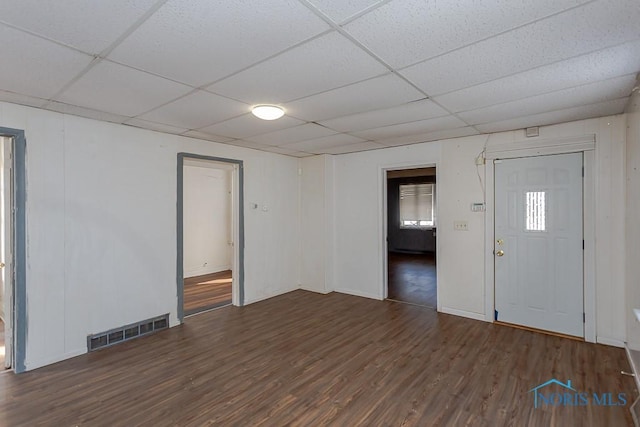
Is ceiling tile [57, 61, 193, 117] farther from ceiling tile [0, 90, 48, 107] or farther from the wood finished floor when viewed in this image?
the wood finished floor

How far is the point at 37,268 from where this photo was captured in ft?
9.68

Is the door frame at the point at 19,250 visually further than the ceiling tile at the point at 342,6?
Yes

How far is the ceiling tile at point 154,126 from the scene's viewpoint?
3441mm

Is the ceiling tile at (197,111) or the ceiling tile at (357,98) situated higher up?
the ceiling tile at (197,111)

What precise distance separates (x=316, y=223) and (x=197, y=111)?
3048 millimetres

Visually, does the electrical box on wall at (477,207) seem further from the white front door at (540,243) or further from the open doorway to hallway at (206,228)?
the open doorway to hallway at (206,228)

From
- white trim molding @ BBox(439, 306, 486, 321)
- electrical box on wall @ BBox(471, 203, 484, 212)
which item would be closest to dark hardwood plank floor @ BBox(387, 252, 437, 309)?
white trim molding @ BBox(439, 306, 486, 321)

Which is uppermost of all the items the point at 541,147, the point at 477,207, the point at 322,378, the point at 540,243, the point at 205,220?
the point at 541,147

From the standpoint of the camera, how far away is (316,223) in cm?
562

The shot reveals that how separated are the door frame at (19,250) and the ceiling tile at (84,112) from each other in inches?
14.4

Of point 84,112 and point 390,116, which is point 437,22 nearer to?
point 390,116

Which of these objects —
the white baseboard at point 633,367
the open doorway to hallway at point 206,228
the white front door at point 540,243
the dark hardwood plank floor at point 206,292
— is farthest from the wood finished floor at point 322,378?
the open doorway to hallway at point 206,228

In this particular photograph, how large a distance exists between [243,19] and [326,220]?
161 inches

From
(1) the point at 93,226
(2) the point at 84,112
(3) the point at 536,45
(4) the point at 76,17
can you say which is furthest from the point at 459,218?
(2) the point at 84,112
